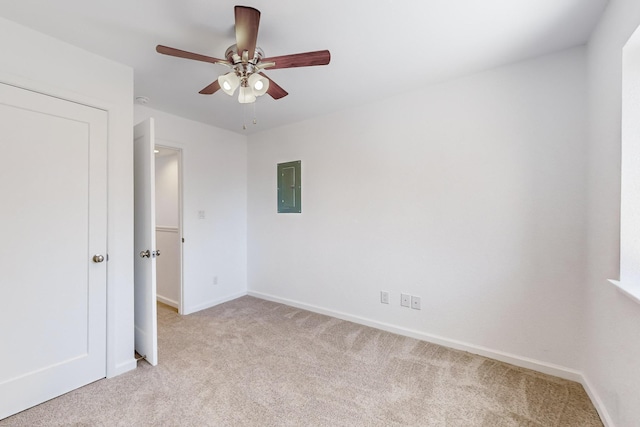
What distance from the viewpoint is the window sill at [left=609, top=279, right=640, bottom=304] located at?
3.97 ft

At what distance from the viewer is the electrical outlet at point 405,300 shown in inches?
104

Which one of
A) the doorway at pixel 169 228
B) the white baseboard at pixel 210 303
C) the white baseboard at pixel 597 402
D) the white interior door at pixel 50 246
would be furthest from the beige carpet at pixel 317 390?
the doorway at pixel 169 228

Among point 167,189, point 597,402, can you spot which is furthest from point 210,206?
point 597,402

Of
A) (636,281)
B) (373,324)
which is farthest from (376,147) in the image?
(636,281)

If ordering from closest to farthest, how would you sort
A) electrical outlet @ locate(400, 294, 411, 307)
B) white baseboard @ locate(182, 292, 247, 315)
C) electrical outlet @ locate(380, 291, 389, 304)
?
electrical outlet @ locate(400, 294, 411, 307) < electrical outlet @ locate(380, 291, 389, 304) < white baseboard @ locate(182, 292, 247, 315)

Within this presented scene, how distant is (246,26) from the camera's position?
1.43 m

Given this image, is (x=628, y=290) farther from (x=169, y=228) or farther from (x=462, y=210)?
(x=169, y=228)

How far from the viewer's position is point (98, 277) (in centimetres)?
200

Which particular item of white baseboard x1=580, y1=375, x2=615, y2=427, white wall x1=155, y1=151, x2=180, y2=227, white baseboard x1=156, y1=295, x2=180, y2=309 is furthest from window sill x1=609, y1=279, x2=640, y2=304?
white wall x1=155, y1=151, x2=180, y2=227

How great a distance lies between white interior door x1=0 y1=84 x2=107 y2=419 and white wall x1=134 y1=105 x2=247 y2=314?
117cm

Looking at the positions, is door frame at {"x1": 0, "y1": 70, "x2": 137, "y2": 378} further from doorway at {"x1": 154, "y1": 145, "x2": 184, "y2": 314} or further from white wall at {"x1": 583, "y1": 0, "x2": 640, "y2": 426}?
white wall at {"x1": 583, "y1": 0, "x2": 640, "y2": 426}

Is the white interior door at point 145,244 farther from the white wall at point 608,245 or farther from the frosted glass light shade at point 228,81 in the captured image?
the white wall at point 608,245

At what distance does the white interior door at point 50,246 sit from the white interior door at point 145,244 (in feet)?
0.90

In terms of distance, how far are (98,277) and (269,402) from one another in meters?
1.53
